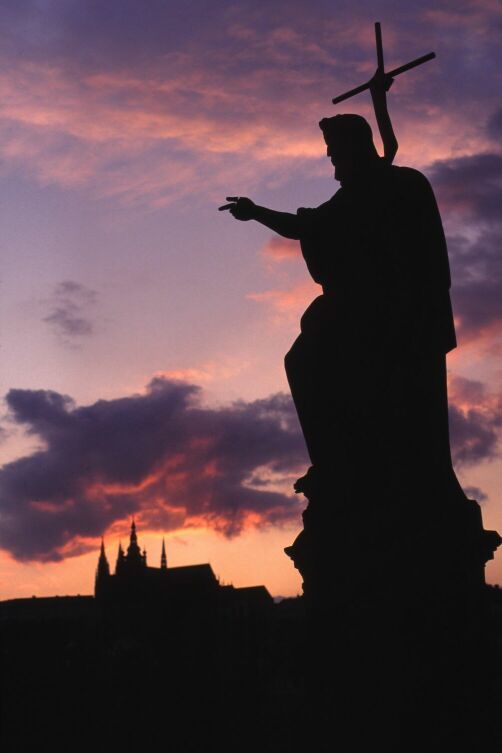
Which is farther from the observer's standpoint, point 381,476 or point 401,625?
point 381,476

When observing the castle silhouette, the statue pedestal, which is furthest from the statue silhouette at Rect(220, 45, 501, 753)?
the castle silhouette

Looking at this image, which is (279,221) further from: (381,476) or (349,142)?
(381,476)

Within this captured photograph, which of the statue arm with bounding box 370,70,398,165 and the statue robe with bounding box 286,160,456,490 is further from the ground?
the statue arm with bounding box 370,70,398,165

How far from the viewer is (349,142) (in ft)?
19.8

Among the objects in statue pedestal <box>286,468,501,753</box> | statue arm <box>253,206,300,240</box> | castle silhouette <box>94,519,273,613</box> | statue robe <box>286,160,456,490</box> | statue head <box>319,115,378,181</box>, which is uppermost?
castle silhouette <box>94,519,273,613</box>

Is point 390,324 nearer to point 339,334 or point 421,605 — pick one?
point 339,334

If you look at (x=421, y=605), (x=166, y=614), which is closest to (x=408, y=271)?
(x=421, y=605)

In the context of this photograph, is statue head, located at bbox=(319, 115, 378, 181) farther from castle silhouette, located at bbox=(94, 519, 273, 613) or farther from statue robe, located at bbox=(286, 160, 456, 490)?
castle silhouette, located at bbox=(94, 519, 273, 613)

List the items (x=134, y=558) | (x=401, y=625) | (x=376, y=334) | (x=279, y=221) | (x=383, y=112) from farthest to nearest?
(x=134, y=558) < (x=383, y=112) < (x=279, y=221) < (x=376, y=334) < (x=401, y=625)

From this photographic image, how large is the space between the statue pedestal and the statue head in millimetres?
2153

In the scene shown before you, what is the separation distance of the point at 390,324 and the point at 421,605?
1625 mm

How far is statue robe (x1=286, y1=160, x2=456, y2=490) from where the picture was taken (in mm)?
5477

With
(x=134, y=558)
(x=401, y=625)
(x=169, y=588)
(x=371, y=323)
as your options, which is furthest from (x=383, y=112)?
(x=134, y=558)

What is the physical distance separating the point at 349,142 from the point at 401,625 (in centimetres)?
298
